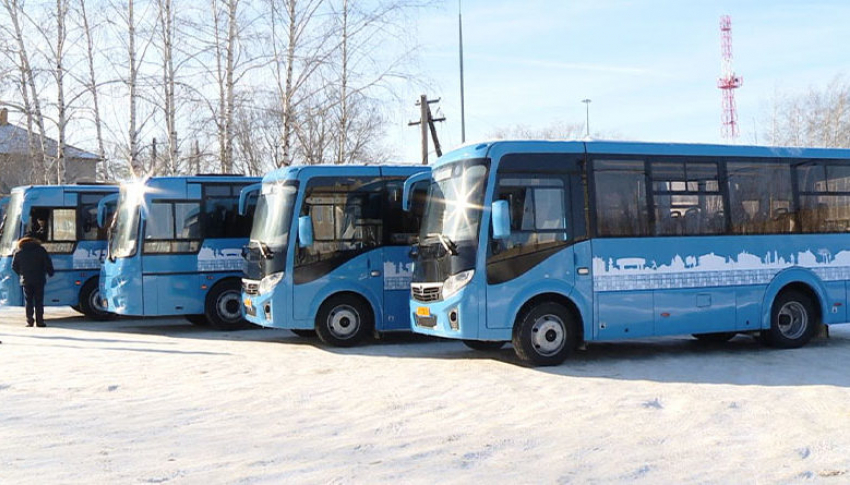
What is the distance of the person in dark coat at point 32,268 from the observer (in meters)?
16.5

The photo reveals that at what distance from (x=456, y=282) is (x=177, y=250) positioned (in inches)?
285

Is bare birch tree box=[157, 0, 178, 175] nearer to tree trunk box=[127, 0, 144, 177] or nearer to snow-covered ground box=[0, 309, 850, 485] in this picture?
tree trunk box=[127, 0, 144, 177]

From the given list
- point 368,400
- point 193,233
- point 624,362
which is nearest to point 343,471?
point 368,400

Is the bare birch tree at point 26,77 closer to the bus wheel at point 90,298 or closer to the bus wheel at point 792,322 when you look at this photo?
the bus wheel at point 90,298

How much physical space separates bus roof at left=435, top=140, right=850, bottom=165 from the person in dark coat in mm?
8999

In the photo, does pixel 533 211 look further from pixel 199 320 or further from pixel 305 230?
pixel 199 320

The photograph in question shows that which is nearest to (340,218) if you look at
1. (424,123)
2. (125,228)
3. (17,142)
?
(125,228)

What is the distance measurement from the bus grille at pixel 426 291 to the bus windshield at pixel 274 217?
2.59 m

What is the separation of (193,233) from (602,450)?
1115cm

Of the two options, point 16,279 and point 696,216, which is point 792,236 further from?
point 16,279

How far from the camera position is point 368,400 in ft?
29.4

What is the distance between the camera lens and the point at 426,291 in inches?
449

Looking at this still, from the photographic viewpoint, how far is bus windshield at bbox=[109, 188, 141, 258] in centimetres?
1602

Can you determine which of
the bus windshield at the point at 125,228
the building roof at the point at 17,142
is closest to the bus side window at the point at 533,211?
the bus windshield at the point at 125,228
